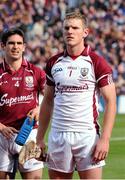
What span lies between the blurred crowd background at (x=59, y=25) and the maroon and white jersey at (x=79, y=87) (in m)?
17.8

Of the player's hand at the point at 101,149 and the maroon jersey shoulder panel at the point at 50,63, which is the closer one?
the player's hand at the point at 101,149

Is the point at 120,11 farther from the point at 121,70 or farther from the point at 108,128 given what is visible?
the point at 108,128

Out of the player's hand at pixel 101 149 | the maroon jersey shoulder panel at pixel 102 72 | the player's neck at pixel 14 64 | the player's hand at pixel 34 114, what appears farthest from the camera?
the player's neck at pixel 14 64

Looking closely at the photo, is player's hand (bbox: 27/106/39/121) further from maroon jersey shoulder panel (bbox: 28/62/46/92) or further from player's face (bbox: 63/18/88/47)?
player's face (bbox: 63/18/88/47)

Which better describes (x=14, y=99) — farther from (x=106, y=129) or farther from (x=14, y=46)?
(x=106, y=129)

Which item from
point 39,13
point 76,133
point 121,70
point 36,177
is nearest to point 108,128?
point 76,133

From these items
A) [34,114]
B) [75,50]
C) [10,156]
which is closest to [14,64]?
[34,114]

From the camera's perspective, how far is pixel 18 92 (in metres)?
8.48

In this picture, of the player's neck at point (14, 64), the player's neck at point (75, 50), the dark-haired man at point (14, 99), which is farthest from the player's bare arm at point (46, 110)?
the player's neck at point (14, 64)

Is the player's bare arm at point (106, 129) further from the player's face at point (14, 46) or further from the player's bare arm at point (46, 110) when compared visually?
the player's face at point (14, 46)

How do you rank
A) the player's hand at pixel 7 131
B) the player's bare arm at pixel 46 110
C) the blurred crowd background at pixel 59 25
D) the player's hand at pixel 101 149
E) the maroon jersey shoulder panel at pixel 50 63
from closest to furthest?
the player's hand at pixel 101 149 < the maroon jersey shoulder panel at pixel 50 63 < the player's bare arm at pixel 46 110 < the player's hand at pixel 7 131 < the blurred crowd background at pixel 59 25

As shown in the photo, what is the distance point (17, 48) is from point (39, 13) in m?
19.8

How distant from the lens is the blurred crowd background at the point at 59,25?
25922 millimetres

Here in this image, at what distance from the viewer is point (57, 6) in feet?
94.3
